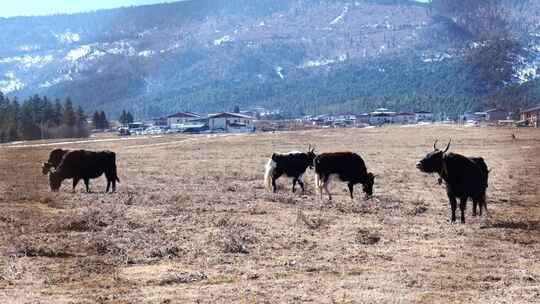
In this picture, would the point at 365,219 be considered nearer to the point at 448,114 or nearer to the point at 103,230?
the point at 103,230

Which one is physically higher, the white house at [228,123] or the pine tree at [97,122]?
the pine tree at [97,122]

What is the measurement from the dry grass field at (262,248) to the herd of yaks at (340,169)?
28.6 inches

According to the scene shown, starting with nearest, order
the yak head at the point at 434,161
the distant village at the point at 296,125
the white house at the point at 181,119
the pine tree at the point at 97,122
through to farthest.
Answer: the yak head at the point at 434,161 → the distant village at the point at 296,125 → the pine tree at the point at 97,122 → the white house at the point at 181,119

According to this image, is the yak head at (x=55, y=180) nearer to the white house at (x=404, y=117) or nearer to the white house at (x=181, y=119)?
the white house at (x=181, y=119)

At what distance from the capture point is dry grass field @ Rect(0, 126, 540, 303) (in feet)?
36.2

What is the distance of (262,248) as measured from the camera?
14500 millimetres

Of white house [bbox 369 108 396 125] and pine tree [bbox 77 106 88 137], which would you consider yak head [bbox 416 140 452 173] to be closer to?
pine tree [bbox 77 106 88 137]

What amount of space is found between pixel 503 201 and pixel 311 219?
8108 mm

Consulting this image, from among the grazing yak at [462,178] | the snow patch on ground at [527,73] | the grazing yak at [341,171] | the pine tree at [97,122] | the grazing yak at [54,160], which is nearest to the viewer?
the grazing yak at [462,178]

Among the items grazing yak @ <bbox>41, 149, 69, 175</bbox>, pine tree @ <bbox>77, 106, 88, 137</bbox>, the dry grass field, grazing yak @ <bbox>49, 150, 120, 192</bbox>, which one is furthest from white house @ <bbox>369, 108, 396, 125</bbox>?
the dry grass field

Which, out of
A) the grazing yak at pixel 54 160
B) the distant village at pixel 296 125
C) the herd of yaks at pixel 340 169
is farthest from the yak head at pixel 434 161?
the distant village at pixel 296 125

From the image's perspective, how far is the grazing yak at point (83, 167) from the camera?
27656mm

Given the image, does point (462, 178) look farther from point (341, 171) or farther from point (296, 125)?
point (296, 125)

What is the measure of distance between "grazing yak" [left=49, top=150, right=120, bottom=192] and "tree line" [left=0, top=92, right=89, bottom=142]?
81.7 meters
